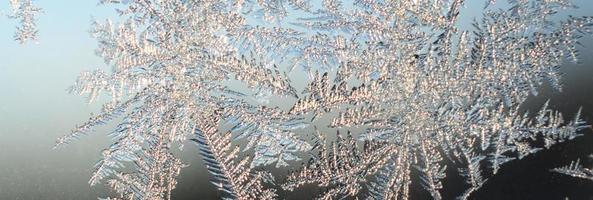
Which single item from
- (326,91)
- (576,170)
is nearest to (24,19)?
(326,91)

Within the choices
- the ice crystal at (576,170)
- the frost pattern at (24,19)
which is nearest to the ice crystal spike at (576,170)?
the ice crystal at (576,170)

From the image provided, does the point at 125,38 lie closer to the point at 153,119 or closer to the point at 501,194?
the point at 153,119

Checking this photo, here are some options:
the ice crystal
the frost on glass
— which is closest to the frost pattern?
the frost on glass

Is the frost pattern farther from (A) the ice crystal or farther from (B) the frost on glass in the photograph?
(A) the ice crystal

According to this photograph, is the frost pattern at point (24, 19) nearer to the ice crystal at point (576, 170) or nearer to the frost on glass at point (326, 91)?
the frost on glass at point (326, 91)

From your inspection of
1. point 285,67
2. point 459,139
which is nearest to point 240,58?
point 285,67
